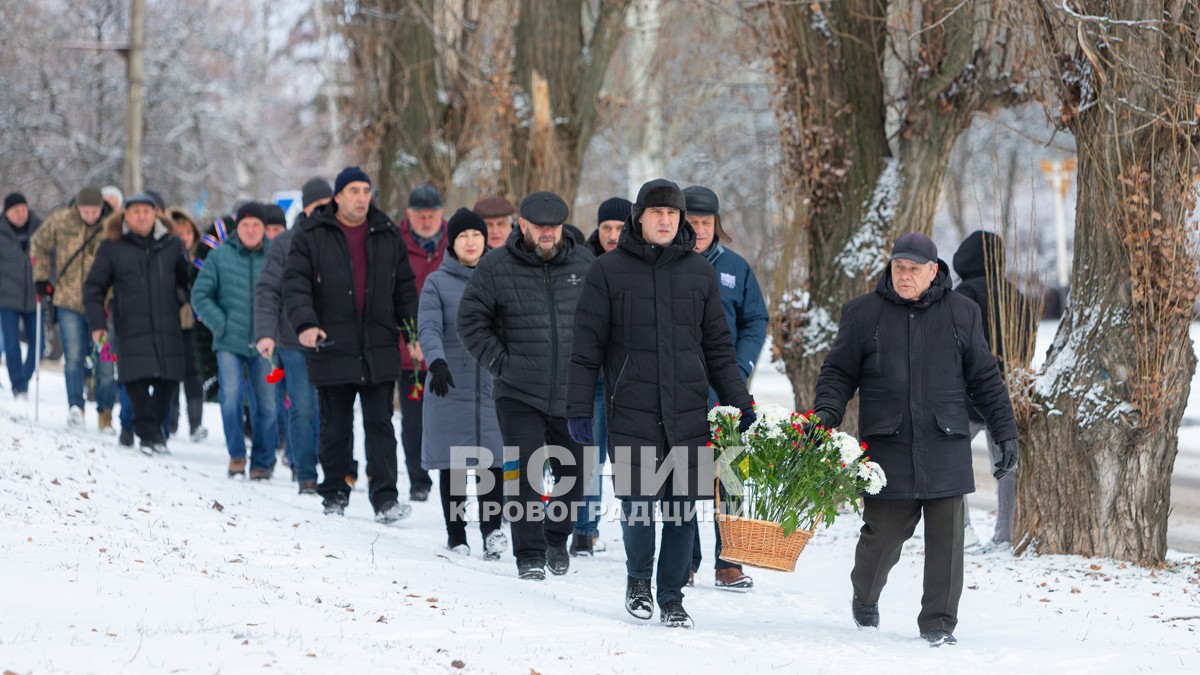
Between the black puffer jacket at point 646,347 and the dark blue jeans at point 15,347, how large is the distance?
30.5ft

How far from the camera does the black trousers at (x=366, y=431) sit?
8898 mm

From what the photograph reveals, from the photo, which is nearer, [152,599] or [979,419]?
[152,599]

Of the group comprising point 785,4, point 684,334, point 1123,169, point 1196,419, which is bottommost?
point 1196,419

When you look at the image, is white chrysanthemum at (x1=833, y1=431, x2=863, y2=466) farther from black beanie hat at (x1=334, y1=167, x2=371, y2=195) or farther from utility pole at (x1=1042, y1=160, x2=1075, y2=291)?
utility pole at (x1=1042, y1=160, x2=1075, y2=291)

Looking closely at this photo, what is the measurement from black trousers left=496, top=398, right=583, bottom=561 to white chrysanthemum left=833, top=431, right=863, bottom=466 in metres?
1.85

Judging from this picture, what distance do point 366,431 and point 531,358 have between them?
6.55 ft

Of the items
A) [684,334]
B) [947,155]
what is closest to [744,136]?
[947,155]

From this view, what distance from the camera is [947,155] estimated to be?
34.2 feet

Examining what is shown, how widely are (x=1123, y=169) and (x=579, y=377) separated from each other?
12.3 ft

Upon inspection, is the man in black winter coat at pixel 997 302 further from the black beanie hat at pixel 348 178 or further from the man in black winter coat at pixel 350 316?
the black beanie hat at pixel 348 178

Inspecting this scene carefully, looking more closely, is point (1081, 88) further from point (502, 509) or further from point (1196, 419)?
point (1196, 419)

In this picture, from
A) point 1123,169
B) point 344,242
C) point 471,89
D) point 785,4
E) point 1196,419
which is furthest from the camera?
point 1196,419

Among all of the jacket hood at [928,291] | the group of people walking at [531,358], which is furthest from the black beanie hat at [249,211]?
the jacket hood at [928,291]

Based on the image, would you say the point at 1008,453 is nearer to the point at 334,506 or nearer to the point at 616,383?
the point at 616,383
